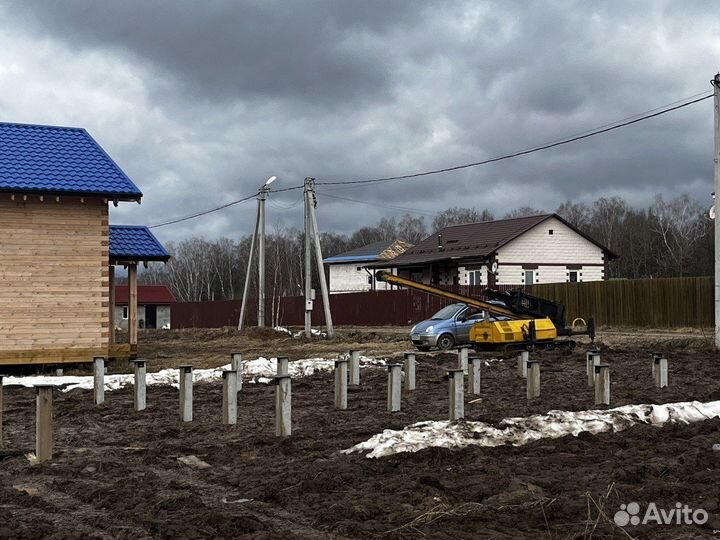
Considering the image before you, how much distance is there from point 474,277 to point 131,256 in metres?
25.5

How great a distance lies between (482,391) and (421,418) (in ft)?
11.2

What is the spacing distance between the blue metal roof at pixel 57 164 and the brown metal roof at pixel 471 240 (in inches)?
1006

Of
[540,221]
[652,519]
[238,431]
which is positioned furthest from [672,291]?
[652,519]

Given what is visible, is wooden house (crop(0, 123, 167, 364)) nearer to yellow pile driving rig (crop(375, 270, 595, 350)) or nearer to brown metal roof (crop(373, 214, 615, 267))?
yellow pile driving rig (crop(375, 270, 595, 350))

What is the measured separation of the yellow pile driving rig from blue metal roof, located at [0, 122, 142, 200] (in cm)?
728

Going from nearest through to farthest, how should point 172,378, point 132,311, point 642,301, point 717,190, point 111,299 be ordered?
point 172,378 < point 717,190 < point 132,311 < point 111,299 < point 642,301

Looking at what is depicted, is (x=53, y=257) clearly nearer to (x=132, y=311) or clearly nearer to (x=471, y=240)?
(x=132, y=311)

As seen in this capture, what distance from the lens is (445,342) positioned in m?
26.4

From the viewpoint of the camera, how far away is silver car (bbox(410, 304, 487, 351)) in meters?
26.5

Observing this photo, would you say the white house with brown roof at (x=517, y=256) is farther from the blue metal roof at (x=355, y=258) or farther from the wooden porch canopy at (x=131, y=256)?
the wooden porch canopy at (x=131, y=256)

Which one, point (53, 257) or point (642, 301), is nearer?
point (53, 257)

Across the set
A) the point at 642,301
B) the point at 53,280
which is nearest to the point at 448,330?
the point at 53,280

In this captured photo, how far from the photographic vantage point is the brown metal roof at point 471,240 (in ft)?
151

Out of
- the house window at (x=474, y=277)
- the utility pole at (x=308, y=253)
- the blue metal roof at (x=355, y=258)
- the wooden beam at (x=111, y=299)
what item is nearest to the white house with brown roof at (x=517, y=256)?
the house window at (x=474, y=277)
